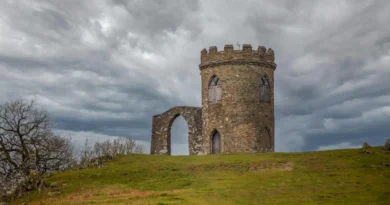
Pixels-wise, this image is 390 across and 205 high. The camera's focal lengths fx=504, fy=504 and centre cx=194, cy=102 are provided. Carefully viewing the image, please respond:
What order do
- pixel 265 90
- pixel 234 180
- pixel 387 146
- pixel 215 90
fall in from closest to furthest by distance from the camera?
pixel 234 180
pixel 387 146
pixel 215 90
pixel 265 90

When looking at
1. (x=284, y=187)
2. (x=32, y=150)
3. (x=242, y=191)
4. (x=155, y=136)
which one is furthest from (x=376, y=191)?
(x=155, y=136)

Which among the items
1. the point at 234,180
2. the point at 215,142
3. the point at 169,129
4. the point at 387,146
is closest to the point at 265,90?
the point at 215,142

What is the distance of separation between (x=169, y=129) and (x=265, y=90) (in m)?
10.4

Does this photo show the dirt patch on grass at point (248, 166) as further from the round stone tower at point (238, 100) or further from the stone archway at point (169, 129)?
the stone archway at point (169, 129)

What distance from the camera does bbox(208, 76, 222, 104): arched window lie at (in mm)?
45281

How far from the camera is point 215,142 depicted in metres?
45.3

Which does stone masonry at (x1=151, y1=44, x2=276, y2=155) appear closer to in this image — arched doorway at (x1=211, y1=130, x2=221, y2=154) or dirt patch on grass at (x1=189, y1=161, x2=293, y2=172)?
arched doorway at (x1=211, y1=130, x2=221, y2=154)

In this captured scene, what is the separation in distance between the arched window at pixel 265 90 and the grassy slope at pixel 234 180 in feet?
34.1

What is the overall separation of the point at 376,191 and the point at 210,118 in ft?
76.3

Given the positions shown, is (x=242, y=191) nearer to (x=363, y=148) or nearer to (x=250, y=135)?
(x=363, y=148)

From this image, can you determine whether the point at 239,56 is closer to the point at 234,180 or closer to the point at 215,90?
the point at 215,90

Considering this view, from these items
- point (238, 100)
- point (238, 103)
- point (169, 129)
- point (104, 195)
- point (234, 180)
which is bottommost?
point (104, 195)

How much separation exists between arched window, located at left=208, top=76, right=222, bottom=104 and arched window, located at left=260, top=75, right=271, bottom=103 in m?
3.80

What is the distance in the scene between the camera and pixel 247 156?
3578 centimetres
